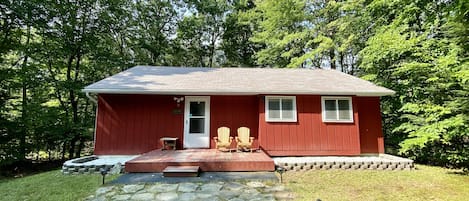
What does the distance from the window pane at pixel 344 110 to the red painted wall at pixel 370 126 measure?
691mm

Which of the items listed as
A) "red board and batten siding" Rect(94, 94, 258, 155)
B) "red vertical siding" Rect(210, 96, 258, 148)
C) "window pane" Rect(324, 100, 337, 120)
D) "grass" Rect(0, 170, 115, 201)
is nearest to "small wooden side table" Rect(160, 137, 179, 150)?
"red board and batten siding" Rect(94, 94, 258, 155)

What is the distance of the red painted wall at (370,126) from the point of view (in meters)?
7.54

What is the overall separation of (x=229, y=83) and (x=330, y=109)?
3254 millimetres

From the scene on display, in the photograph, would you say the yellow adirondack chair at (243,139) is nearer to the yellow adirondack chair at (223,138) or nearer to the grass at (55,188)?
the yellow adirondack chair at (223,138)

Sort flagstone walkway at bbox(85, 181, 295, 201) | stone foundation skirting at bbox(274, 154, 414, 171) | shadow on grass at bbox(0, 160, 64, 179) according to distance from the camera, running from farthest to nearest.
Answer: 1. shadow on grass at bbox(0, 160, 64, 179)
2. stone foundation skirting at bbox(274, 154, 414, 171)
3. flagstone walkway at bbox(85, 181, 295, 201)

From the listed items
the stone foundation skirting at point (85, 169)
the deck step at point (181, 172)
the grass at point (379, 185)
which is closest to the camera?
the grass at point (379, 185)

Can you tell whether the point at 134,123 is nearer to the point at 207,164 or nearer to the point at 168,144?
the point at 168,144

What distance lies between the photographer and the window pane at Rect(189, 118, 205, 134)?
7.50m

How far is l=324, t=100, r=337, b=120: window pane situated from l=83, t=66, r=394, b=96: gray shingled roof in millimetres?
351

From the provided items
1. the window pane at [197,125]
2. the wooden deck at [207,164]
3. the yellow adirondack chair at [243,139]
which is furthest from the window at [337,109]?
the window pane at [197,125]

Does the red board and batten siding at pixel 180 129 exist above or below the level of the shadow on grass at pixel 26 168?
above

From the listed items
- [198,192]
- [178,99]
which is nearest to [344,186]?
[198,192]

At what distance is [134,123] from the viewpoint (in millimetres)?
7207

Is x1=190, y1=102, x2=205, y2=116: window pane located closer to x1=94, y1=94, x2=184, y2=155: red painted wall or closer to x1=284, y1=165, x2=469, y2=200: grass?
x1=94, y1=94, x2=184, y2=155: red painted wall
